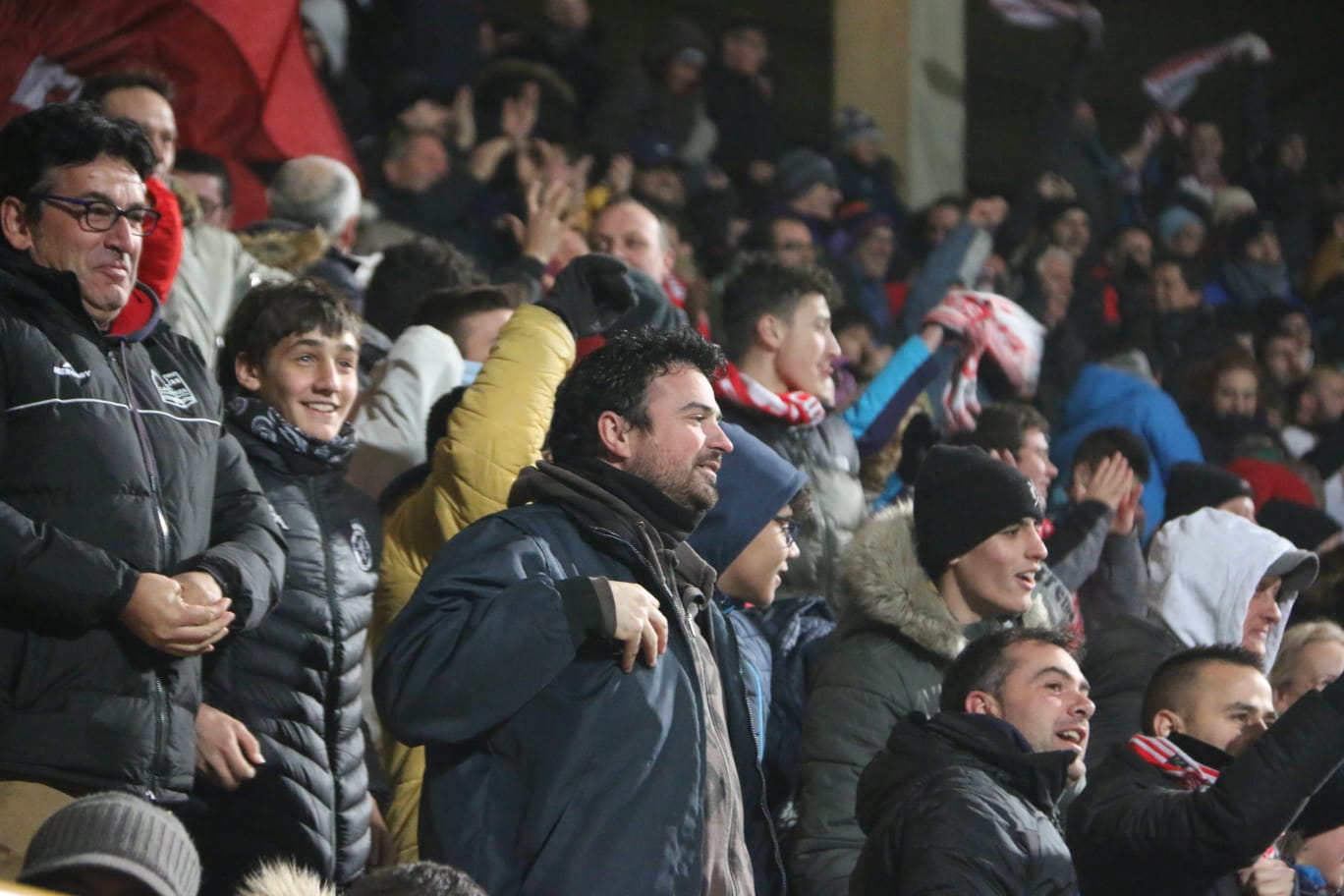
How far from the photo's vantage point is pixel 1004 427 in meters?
6.39

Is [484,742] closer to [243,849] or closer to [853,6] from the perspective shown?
[243,849]

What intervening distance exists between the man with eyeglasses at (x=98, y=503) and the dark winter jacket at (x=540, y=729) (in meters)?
0.59

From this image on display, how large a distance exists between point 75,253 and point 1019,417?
10.6 feet

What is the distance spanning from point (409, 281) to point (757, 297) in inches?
44.6

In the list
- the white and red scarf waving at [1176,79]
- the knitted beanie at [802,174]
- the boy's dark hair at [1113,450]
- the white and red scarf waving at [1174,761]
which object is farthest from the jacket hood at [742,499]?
the white and red scarf waving at [1176,79]

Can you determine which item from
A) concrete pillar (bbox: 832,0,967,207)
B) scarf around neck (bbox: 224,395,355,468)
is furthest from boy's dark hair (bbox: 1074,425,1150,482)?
concrete pillar (bbox: 832,0,967,207)

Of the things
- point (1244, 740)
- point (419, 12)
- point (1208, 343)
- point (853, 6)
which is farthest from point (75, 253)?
point (853, 6)

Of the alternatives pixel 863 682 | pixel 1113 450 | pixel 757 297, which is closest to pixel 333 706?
pixel 863 682

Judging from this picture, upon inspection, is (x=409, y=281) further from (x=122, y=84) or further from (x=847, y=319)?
(x=847, y=319)

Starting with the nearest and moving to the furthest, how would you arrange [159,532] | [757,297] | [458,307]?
1. [159,532]
2. [458,307]
3. [757,297]

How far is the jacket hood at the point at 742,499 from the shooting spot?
14.8 ft

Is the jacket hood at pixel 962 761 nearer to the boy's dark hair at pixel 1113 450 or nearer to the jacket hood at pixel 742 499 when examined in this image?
the jacket hood at pixel 742 499

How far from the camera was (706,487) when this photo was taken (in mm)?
3797

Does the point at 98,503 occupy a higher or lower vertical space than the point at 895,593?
higher
